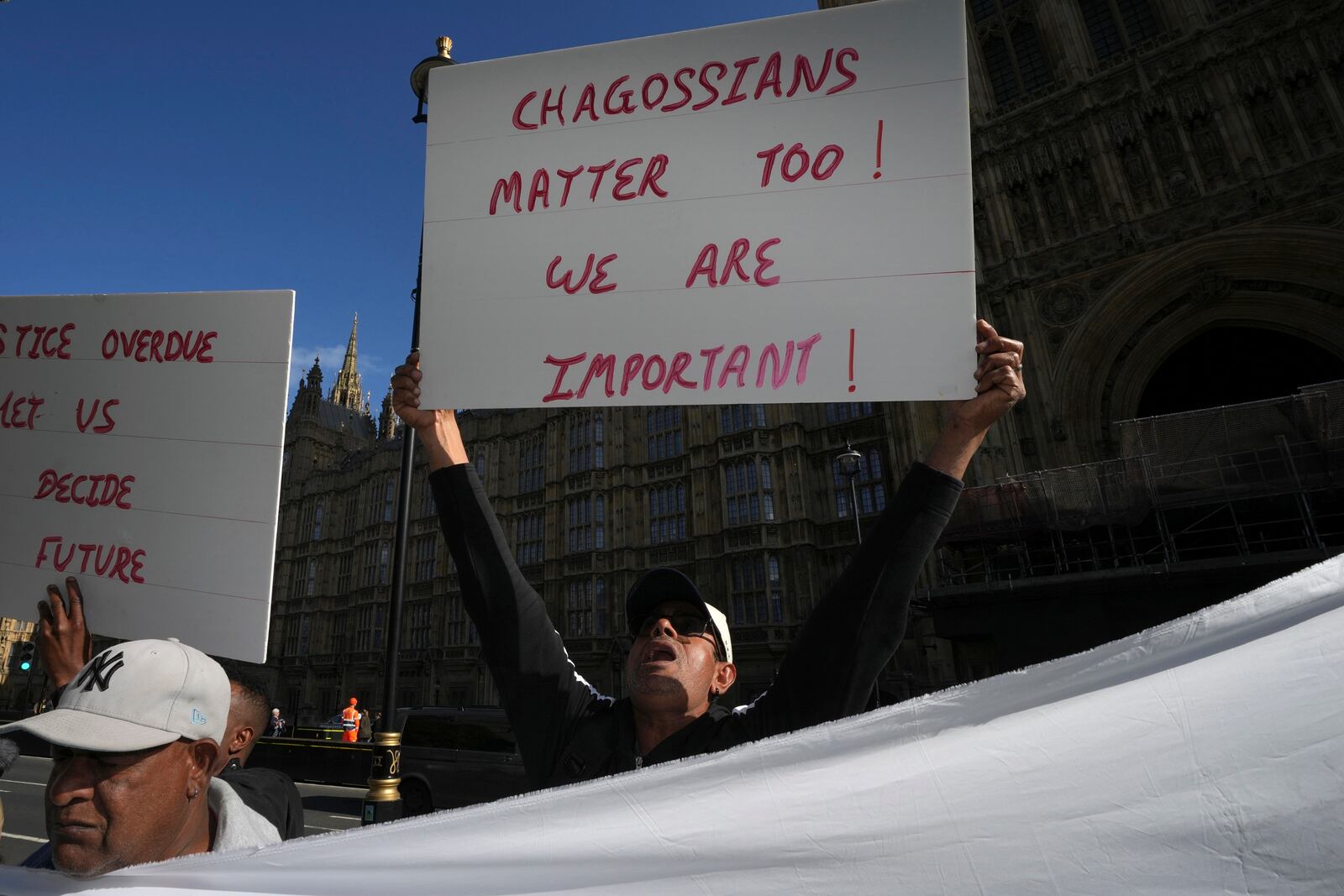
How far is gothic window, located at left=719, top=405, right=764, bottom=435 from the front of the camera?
23442mm

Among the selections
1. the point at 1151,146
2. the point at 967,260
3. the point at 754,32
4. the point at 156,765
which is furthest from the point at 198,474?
the point at 1151,146

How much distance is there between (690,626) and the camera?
181 cm

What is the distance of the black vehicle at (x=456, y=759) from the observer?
36.2 feet

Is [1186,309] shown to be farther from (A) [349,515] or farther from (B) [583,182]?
(A) [349,515]

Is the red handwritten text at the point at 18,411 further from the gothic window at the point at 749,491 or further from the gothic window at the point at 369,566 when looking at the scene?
the gothic window at the point at 369,566

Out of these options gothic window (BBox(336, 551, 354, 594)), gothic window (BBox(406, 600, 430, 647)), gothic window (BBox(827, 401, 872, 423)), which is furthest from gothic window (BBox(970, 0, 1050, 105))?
gothic window (BBox(336, 551, 354, 594))

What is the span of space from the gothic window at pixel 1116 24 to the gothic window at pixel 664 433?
641 inches

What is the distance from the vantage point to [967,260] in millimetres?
1679

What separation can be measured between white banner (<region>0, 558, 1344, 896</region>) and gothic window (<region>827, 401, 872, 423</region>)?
21.5 metres

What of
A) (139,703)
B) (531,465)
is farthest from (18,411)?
(531,465)

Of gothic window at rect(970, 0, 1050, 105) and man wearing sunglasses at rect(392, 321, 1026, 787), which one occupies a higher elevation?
gothic window at rect(970, 0, 1050, 105)

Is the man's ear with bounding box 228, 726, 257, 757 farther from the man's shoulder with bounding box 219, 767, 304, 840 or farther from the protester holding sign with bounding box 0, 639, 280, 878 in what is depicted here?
the protester holding sign with bounding box 0, 639, 280, 878

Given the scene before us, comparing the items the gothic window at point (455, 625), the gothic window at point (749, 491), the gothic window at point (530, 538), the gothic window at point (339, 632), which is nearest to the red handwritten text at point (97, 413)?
the gothic window at point (749, 491)

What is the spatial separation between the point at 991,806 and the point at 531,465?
30.7 m
